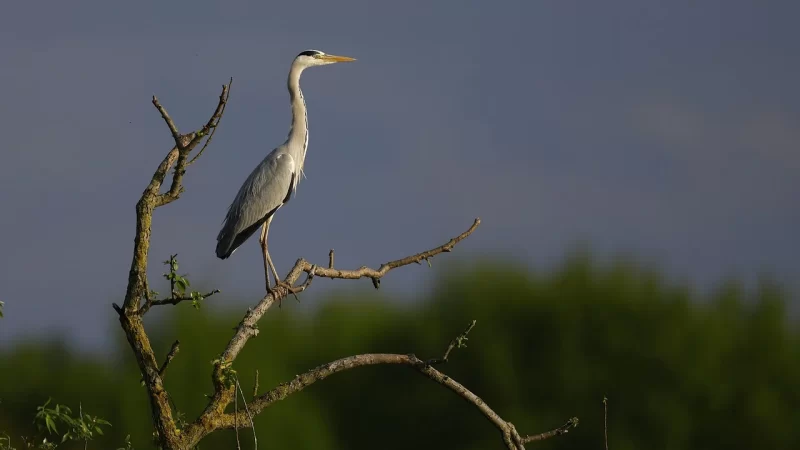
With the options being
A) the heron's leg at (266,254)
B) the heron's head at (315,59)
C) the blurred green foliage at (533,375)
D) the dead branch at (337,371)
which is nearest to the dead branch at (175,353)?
the dead branch at (337,371)

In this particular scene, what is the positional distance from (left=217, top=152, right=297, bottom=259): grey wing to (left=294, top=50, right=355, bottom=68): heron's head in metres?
1.00

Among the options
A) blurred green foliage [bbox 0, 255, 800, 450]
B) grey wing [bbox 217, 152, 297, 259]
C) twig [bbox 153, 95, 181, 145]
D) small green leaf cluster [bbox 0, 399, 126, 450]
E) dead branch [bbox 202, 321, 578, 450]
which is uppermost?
twig [bbox 153, 95, 181, 145]

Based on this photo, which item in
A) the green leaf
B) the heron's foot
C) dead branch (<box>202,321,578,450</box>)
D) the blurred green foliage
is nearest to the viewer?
the green leaf

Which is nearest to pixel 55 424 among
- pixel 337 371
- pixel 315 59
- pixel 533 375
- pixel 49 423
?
pixel 49 423

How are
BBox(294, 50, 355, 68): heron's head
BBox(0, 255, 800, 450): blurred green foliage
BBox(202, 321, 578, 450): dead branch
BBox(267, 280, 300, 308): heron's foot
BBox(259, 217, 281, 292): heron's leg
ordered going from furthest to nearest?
BBox(0, 255, 800, 450): blurred green foliage
BBox(294, 50, 355, 68): heron's head
BBox(259, 217, 281, 292): heron's leg
BBox(267, 280, 300, 308): heron's foot
BBox(202, 321, 578, 450): dead branch

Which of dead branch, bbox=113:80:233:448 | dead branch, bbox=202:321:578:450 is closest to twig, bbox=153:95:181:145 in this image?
dead branch, bbox=113:80:233:448

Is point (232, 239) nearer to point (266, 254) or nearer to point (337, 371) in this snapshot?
point (266, 254)

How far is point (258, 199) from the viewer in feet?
37.9

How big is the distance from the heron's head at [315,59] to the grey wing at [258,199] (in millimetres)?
998

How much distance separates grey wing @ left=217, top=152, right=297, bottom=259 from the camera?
37.2 ft

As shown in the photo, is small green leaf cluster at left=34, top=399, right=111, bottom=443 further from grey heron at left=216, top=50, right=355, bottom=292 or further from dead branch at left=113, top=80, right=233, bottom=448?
grey heron at left=216, top=50, right=355, bottom=292

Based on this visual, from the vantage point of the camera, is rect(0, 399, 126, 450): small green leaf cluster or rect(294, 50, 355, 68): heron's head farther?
rect(294, 50, 355, 68): heron's head

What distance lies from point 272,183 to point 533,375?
26.3m

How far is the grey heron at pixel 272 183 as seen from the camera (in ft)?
37.3
